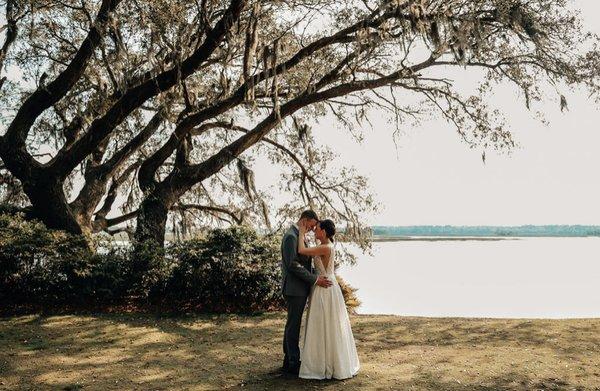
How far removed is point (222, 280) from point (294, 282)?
4.79m

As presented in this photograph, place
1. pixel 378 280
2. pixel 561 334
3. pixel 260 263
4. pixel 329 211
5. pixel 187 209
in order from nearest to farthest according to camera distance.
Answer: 1. pixel 561 334
2. pixel 260 263
3. pixel 329 211
4. pixel 187 209
5. pixel 378 280

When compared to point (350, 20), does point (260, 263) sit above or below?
below

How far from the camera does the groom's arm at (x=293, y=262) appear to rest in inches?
285

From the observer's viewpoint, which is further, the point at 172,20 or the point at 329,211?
the point at 329,211

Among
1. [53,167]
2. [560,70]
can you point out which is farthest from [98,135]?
[560,70]

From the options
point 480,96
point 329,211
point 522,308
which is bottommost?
point 522,308

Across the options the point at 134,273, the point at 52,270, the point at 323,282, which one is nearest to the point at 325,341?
the point at 323,282

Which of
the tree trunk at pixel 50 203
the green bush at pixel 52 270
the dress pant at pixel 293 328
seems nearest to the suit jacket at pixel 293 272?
the dress pant at pixel 293 328

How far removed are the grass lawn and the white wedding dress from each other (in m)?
0.16

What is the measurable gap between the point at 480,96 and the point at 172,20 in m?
7.77

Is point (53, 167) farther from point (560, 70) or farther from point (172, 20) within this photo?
point (560, 70)

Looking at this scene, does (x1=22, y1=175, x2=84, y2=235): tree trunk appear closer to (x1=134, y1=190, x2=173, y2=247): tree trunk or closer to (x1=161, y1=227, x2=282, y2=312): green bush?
(x1=134, y1=190, x2=173, y2=247): tree trunk

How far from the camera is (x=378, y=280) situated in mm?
31734

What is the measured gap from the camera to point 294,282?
7.33m
